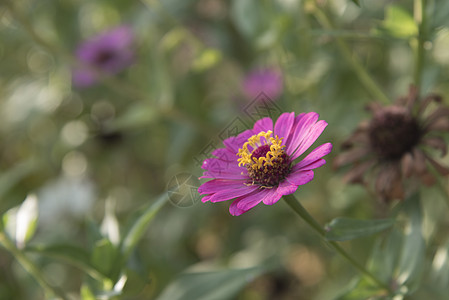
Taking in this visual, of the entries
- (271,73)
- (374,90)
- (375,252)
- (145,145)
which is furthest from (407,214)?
(145,145)

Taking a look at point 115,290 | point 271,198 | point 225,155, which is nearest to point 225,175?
point 225,155

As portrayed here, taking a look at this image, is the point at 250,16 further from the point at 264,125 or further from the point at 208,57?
the point at 264,125

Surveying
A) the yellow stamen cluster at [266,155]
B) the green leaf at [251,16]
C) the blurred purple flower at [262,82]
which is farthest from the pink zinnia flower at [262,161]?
the blurred purple flower at [262,82]

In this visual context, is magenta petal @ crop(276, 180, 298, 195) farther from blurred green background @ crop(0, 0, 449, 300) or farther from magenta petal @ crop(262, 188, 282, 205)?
blurred green background @ crop(0, 0, 449, 300)

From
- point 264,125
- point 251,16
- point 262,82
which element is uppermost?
point 262,82

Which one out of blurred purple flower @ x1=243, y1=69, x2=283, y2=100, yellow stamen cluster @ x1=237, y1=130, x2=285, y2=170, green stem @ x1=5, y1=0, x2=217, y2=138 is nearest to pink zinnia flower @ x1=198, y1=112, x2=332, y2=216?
yellow stamen cluster @ x1=237, y1=130, x2=285, y2=170

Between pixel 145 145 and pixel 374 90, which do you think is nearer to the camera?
pixel 374 90

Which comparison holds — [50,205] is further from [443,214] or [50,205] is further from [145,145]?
[443,214]
